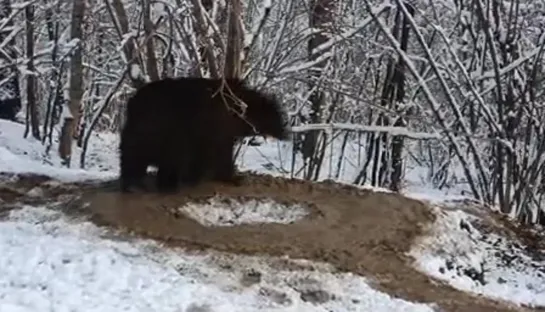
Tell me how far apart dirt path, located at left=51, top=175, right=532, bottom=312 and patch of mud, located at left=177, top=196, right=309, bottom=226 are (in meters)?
0.08

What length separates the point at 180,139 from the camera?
6.16m

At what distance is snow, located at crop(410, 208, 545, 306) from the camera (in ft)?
17.0

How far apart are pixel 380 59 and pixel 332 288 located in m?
7.64

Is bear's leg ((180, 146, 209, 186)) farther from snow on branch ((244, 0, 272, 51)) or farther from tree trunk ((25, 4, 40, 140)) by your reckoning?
tree trunk ((25, 4, 40, 140))

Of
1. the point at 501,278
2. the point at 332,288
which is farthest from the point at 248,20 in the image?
the point at 332,288

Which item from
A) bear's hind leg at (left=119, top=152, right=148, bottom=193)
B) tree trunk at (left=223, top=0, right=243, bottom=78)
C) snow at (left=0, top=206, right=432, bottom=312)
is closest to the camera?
snow at (left=0, top=206, right=432, bottom=312)

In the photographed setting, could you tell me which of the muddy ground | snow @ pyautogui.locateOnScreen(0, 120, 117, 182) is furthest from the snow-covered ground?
snow @ pyautogui.locateOnScreen(0, 120, 117, 182)

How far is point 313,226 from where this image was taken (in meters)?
5.54

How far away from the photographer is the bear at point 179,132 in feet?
20.1

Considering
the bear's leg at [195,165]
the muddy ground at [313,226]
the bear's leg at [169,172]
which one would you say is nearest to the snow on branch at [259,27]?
the muddy ground at [313,226]

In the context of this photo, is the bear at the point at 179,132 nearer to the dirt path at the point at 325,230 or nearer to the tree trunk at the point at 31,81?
the dirt path at the point at 325,230

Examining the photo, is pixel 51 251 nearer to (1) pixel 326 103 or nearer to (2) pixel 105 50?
(1) pixel 326 103

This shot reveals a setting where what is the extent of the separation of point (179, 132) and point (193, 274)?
1796 millimetres

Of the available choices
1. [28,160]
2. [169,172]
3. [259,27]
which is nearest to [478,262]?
[169,172]
